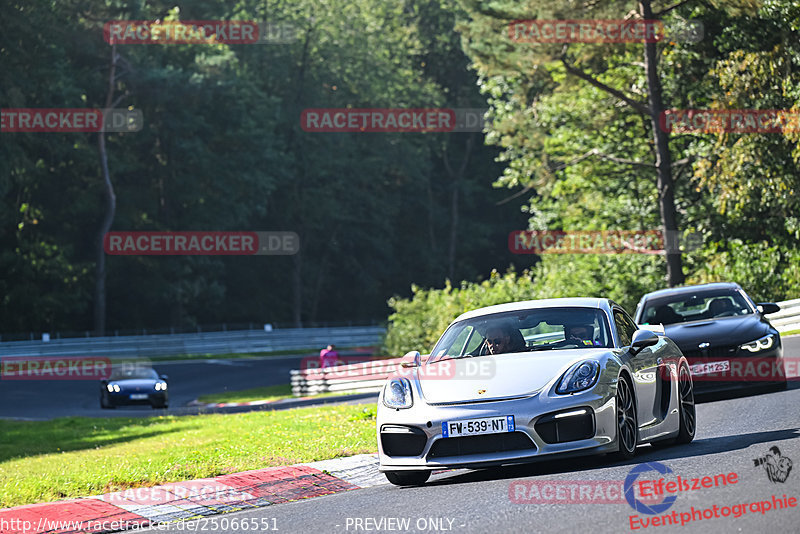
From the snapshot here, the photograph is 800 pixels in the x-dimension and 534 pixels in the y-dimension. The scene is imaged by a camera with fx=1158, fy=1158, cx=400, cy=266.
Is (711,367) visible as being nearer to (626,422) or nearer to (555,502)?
(626,422)

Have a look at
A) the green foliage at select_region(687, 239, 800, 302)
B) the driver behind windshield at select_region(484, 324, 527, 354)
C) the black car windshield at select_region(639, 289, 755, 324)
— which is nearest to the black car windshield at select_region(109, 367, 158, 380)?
the green foliage at select_region(687, 239, 800, 302)

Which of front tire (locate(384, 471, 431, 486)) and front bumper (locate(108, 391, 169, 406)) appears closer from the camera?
front tire (locate(384, 471, 431, 486))

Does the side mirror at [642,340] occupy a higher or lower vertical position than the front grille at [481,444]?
higher

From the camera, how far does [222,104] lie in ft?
231

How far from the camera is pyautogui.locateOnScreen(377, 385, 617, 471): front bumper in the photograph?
8.55 metres

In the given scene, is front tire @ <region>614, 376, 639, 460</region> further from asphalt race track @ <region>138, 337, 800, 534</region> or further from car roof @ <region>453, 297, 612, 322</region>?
car roof @ <region>453, 297, 612, 322</region>

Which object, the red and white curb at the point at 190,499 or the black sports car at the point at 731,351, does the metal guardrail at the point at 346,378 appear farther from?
the red and white curb at the point at 190,499

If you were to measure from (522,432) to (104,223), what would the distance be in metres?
58.0

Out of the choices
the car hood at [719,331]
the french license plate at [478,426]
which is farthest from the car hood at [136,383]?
the french license plate at [478,426]

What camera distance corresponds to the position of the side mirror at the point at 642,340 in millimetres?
9656

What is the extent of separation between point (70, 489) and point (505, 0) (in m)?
28.8

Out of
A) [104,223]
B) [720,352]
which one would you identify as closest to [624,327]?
[720,352]

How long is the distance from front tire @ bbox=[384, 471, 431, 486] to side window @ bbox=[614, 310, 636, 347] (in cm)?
207

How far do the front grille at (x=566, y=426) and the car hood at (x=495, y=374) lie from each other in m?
0.26
